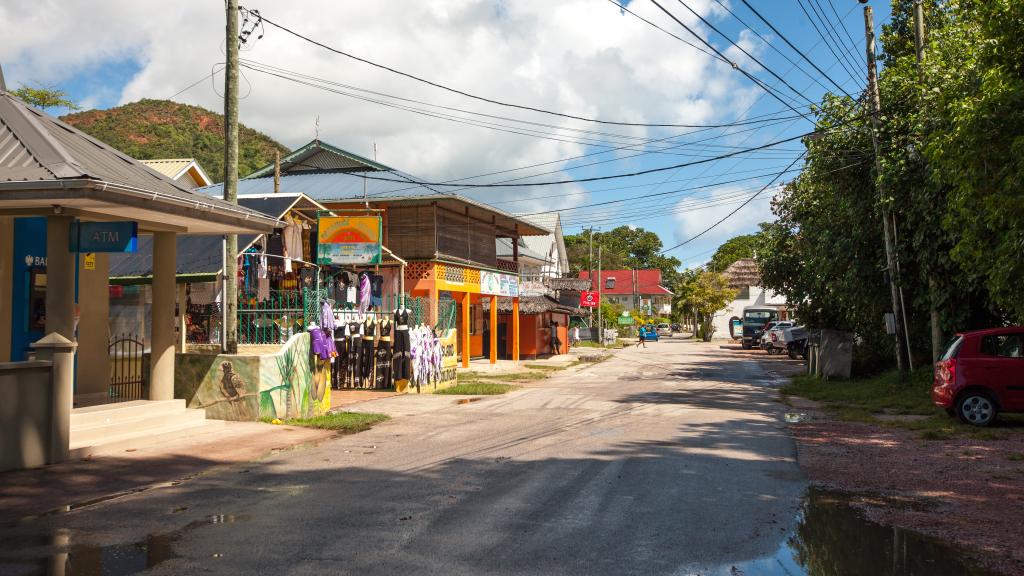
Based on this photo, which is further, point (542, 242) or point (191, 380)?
point (542, 242)

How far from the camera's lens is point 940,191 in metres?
16.7

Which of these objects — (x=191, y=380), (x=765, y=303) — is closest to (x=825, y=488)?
(x=191, y=380)

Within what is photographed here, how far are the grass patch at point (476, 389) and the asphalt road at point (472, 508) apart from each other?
22.4 feet

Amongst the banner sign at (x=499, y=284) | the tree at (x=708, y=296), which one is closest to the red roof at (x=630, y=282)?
the tree at (x=708, y=296)

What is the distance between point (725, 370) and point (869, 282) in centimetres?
984

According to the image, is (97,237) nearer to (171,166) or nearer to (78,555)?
(78,555)

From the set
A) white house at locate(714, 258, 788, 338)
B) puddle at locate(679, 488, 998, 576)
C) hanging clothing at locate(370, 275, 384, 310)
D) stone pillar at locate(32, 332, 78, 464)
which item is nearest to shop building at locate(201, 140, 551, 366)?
hanging clothing at locate(370, 275, 384, 310)

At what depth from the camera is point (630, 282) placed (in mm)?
103062

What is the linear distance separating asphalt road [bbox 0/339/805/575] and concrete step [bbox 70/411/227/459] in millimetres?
2087

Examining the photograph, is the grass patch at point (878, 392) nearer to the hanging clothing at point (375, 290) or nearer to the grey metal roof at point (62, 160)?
the hanging clothing at point (375, 290)

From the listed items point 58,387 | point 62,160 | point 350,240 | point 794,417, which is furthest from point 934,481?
point 350,240

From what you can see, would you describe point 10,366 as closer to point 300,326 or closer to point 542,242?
point 300,326

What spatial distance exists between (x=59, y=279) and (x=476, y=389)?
12381 millimetres

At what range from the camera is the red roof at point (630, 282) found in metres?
101
